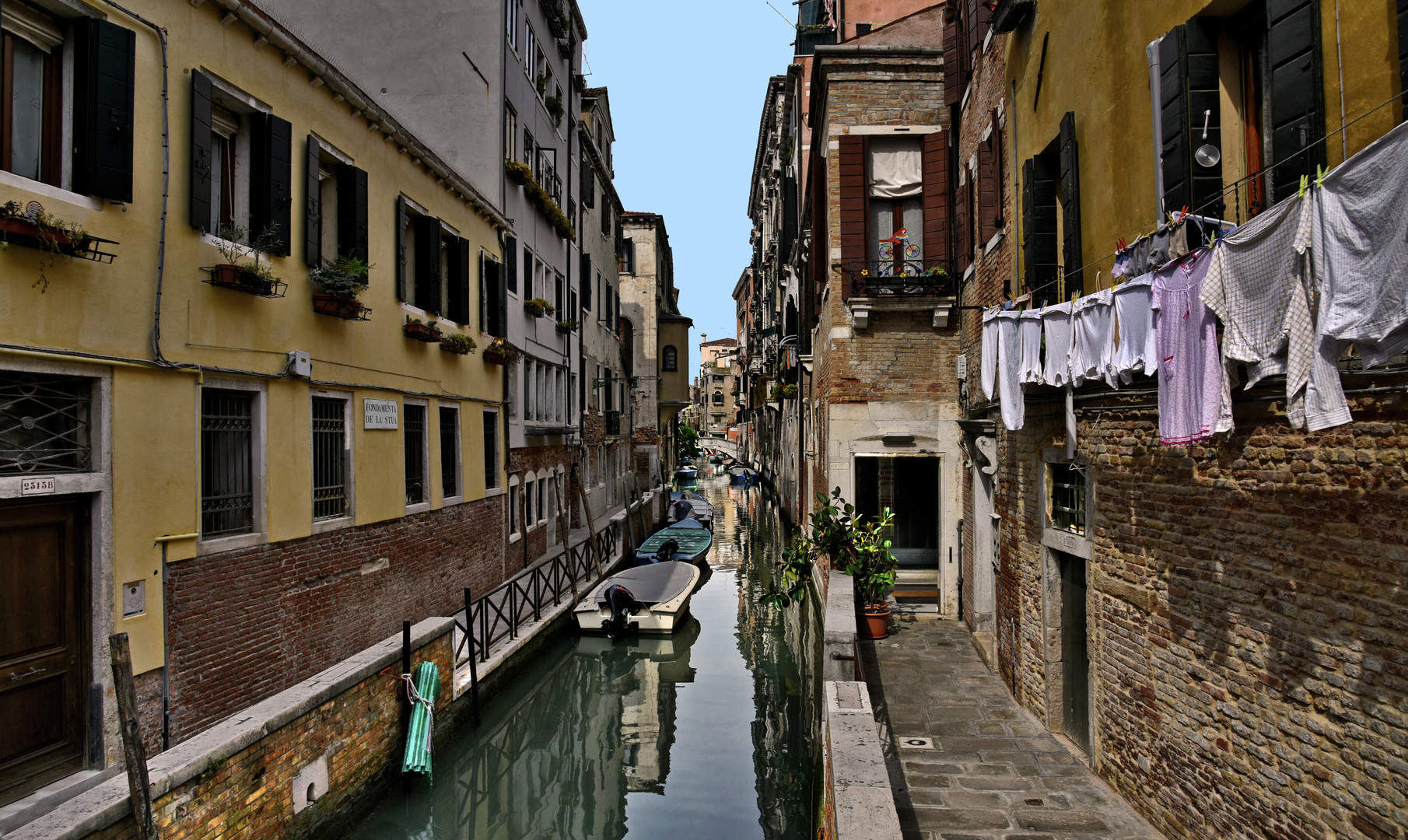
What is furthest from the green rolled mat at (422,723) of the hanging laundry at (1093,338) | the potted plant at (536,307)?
the potted plant at (536,307)

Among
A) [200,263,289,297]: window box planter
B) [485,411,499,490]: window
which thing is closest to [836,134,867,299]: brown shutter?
[485,411,499,490]: window

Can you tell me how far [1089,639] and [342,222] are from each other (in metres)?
8.19

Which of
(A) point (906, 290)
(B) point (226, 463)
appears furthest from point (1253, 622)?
(A) point (906, 290)

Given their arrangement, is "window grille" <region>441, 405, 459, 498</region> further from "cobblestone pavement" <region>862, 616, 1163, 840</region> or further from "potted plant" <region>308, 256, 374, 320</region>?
"cobblestone pavement" <region>862, 616, 1163, 840</region>

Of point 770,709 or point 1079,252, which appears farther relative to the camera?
point 770,709

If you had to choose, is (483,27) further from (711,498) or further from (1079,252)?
(711,498)

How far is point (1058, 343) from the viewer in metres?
6.33

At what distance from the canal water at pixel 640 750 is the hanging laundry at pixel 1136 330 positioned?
15.5ft

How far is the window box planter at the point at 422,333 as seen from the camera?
10508 mm

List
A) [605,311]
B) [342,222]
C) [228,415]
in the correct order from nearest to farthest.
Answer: [228,415] < [342,222] < [605,311]

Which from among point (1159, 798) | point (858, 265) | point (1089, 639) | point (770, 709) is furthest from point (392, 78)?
point (1159, 798)

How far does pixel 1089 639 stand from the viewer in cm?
649

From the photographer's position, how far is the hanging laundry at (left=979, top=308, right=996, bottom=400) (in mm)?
7422

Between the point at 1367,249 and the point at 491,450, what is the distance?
41.0 ft
